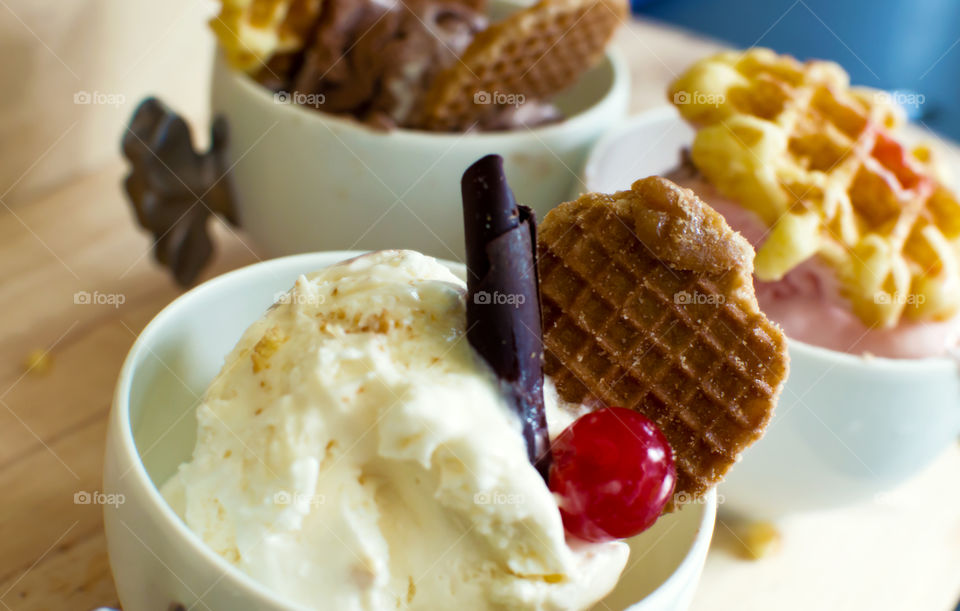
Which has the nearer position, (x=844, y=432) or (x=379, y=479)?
(x=379, y=479)

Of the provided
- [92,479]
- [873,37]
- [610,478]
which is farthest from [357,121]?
[873,37]

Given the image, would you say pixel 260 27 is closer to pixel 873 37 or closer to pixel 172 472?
pixel 172 472

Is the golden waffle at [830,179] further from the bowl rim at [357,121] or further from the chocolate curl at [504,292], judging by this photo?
the chocolate curl at [504,292]

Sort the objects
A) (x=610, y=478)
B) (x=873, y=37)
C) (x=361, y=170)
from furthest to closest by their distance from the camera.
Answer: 1. (x=873, y=37)
2. (x=361, y=170)
3. (x=610, y=478)

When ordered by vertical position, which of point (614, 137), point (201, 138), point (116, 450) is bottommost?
point (201, 138)

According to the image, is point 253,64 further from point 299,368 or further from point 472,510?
point 472,510

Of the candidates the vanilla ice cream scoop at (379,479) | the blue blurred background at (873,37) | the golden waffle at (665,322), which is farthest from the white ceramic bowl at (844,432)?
the blue blurred background at (873,37)

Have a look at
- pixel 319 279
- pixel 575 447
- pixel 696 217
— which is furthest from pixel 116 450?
pixel 696 217
